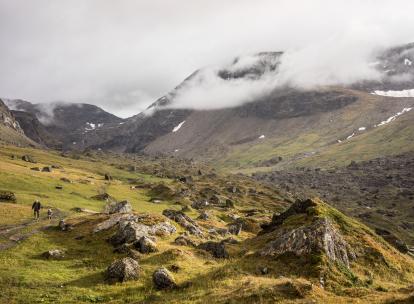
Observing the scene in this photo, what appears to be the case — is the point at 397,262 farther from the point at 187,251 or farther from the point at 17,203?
the point at 17,203

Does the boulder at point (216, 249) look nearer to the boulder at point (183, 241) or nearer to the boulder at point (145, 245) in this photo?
the boulder at point (183, 241)

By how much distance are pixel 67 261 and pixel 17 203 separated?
4146cm

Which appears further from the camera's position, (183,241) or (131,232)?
(183,241)

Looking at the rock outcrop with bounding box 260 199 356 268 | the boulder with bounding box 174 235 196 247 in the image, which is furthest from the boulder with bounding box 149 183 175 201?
the rock outcrop with bounding box 260 199 356 268

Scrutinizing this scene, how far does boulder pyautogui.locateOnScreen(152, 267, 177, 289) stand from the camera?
121 feet

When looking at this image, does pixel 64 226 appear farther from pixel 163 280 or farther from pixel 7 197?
pixel 7 197

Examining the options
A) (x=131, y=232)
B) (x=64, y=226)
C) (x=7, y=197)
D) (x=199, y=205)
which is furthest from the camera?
(x=199, y=205)

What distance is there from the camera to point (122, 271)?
38812 mm

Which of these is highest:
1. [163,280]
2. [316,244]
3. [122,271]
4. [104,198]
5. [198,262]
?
[104,198]

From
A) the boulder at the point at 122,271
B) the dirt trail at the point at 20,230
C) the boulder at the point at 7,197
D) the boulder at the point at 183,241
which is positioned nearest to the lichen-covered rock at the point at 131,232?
the boulder at the point at 183,241

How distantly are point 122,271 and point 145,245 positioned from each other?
8676mm

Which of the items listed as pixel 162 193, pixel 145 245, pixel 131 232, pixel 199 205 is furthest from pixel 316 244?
pixel 162 193

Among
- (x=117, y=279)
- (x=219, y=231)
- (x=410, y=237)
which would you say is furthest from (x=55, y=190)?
(x=410, y=237)

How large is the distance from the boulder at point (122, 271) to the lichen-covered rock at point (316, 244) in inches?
531
